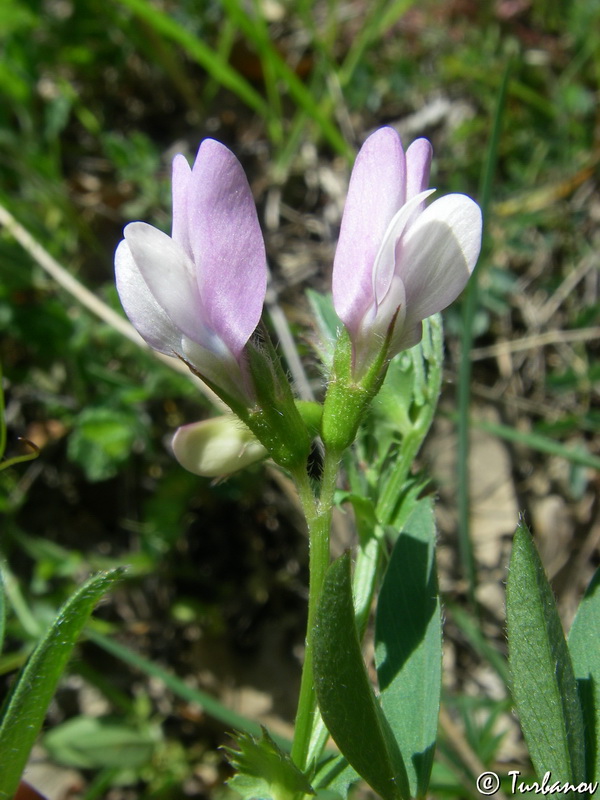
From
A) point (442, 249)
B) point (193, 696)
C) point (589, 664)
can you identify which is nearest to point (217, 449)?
point (442, 249)

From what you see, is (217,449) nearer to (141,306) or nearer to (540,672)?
(141,306)

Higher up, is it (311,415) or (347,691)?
(311,415)

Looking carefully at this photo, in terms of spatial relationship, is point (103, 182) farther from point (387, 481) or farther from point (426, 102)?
point (387, 481)

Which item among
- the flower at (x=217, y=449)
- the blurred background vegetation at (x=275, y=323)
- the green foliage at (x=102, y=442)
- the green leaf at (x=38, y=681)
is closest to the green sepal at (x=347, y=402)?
the flower at (x=217, y=449)

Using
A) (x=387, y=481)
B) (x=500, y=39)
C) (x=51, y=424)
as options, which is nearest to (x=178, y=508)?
(x=51, y=424)

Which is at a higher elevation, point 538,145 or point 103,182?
point 103,182
